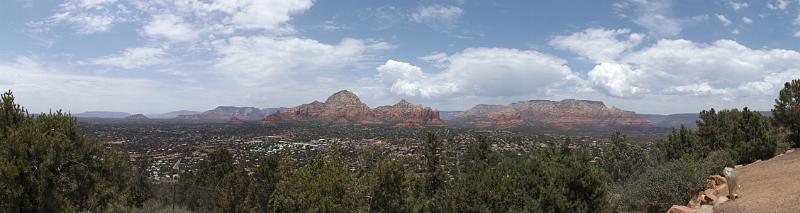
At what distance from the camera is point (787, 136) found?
138 ft

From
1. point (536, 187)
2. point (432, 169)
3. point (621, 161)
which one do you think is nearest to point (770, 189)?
point (536, 187)

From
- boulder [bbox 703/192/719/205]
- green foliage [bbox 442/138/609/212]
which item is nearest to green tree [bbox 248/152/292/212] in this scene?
green foliage [bbox 442/138/609/212]

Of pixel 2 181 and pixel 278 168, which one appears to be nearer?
pixel 2 181

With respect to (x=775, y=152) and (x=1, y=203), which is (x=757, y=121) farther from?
(x=1, y=203)

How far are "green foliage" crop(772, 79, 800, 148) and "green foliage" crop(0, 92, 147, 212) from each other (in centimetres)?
5028

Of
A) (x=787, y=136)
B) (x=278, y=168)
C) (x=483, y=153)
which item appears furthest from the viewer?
(x=483, y=153)

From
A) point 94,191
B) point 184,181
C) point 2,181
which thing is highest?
point 2,181

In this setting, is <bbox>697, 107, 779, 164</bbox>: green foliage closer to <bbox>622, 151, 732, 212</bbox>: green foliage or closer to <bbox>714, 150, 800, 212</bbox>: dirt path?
<bbox>622, 151, 732, 212</bbox>: green foliage

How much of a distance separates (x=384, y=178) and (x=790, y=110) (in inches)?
1401

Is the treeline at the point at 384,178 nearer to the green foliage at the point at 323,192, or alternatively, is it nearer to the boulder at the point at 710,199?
the green foliage at the point at 323,192

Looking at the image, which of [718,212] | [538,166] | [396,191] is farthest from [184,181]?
[718,212]

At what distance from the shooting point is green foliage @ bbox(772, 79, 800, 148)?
129 feet

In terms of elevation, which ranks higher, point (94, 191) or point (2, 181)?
point (2, 181)

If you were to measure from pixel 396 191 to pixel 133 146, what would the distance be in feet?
360
